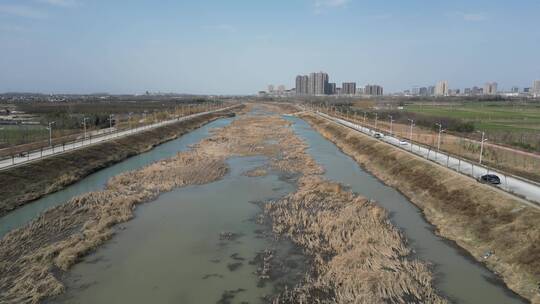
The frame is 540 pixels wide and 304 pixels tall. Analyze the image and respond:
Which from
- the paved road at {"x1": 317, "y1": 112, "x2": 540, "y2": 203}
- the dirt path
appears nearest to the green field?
the paved road at {"x1": 317, "y1": 112, "x2": 540, "y2": 203}

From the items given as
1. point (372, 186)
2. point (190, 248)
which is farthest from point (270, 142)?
point (190, 248)

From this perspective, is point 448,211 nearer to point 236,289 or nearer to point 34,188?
point 236,289

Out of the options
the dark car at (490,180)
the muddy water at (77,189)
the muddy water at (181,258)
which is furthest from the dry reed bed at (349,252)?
the muddy water at (77,189)

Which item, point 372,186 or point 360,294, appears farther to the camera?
point 372,186

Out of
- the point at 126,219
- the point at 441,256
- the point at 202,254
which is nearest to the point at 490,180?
the point at 441,256

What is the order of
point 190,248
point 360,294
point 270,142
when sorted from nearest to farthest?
1. point 360,294
2. point 190,248
3. point 270,142

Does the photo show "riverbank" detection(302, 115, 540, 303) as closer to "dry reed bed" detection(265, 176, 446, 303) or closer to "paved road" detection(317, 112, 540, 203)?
"paved road" detection(317, 112, 540, 203)
